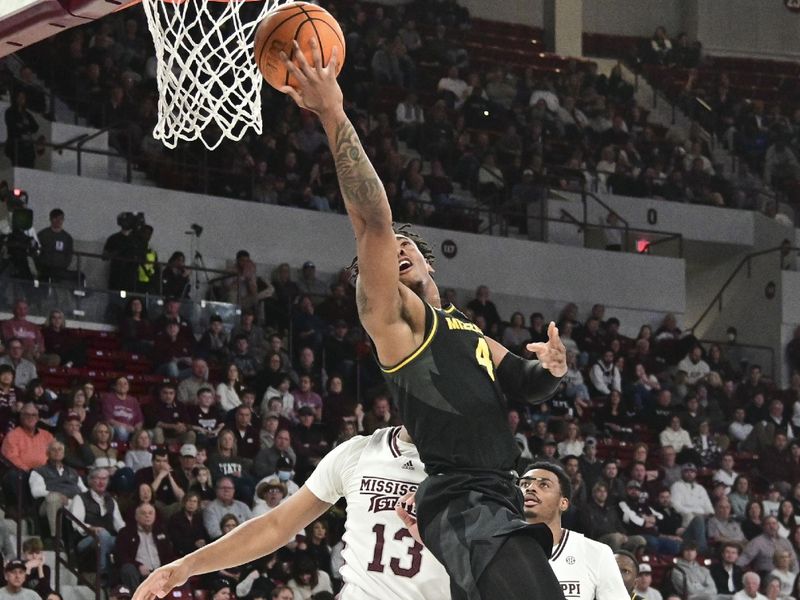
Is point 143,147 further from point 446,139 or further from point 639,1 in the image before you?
point 639,1

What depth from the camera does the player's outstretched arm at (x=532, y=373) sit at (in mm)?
5473

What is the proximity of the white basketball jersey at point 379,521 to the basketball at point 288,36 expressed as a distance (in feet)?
6.28

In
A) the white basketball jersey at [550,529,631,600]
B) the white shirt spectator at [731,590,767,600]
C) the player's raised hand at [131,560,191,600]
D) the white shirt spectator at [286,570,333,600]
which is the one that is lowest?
the white shirt spectator at [731,590,767,600]

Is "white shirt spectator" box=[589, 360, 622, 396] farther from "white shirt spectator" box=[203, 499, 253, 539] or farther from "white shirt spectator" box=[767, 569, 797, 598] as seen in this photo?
"white shirt spectator" box=[203, 499, 253, 539]

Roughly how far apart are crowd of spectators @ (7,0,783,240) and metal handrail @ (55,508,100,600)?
758 cm

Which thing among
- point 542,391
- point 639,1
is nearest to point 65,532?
point 542,391

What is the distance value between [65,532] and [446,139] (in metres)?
11.7

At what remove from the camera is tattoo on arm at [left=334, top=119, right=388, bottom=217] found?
15.7ft

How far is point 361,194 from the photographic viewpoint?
189 inches

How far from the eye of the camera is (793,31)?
29531 millimetres

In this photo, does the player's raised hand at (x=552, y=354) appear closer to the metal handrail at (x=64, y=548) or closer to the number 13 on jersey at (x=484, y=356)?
the number 13 on jersey at (x=484, y=356)

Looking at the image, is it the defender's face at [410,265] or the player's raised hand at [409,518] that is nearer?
the player's raised hand at [409,518]

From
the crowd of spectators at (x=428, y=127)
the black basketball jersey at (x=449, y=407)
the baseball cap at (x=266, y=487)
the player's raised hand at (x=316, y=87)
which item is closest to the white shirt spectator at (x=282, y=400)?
the baseball cap at (x=266, y=487)

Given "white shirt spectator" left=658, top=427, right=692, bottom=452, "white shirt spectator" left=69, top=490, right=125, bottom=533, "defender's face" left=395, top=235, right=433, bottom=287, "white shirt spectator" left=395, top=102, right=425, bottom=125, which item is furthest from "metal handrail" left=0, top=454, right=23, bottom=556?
"white shirt spectator" left=395, top=102, right=425, bottom=125
